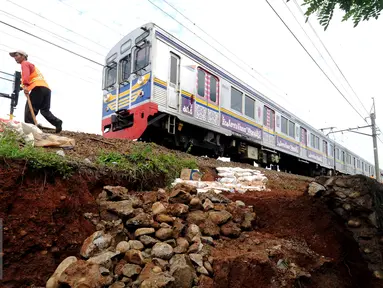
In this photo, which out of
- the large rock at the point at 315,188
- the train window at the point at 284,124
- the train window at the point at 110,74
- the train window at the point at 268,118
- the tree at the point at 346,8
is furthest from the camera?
the train window at the point at 284,124

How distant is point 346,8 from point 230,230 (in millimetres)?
2517

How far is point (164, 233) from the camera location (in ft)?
10.4

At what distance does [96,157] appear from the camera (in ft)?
15.4

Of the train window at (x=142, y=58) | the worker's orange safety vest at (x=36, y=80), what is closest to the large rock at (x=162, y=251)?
the worker's orange safety vest at (x=36, y=80)

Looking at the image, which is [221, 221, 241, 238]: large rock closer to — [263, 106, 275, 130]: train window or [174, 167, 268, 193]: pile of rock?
[174, 167, 268, 193]: pile of rock

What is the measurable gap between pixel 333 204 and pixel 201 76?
19.3 ft

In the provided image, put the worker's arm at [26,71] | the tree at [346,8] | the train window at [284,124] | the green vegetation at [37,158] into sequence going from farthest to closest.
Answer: the train window at [284,124], the worker's arm at [26,71], the green vegetation at [37,158], the tree at [346,8]

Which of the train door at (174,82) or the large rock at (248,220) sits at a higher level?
the train door at (174,82)

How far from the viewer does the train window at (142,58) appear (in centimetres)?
806

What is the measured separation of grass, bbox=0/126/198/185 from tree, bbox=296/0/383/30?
117 inches

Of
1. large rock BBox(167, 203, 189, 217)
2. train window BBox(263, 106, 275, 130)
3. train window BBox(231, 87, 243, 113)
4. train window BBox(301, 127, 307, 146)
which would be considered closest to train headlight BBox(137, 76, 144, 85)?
train window BBox(231, 87, 243, 113)

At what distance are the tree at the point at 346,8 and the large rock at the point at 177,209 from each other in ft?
7.77

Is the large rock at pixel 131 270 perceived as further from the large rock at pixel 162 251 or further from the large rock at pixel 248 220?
the large rock at pixel 248 220

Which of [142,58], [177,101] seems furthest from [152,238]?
[142,58]
